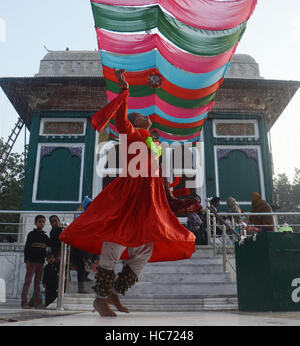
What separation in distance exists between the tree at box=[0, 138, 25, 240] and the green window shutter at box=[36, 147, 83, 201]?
1217 cm

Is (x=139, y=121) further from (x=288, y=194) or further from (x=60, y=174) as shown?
(x=288, y=194)

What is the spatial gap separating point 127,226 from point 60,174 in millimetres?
9932

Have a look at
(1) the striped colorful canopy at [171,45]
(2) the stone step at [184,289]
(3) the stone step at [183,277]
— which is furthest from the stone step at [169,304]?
(1) the striped colorful canopy at [171,45]

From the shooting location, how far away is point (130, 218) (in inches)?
122

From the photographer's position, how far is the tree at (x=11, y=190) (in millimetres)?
24406

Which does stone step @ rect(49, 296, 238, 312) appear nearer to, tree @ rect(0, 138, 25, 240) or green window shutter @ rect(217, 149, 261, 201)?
green window shutter @ rect(217, 149, 261, 201)

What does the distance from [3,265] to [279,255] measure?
589 cm

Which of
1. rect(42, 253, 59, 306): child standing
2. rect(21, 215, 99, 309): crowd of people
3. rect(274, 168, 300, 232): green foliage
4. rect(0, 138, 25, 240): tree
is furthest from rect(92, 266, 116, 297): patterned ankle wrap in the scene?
rect(274, 168, 300, 232): green foliage

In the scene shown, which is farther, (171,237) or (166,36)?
(166,36)

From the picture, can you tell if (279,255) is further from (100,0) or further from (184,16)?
(100,0)

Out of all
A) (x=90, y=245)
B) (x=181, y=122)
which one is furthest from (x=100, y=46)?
(x=90, y=245)

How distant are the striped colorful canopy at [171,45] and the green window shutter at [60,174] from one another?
425cm

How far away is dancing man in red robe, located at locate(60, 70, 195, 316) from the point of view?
9.83 ft
